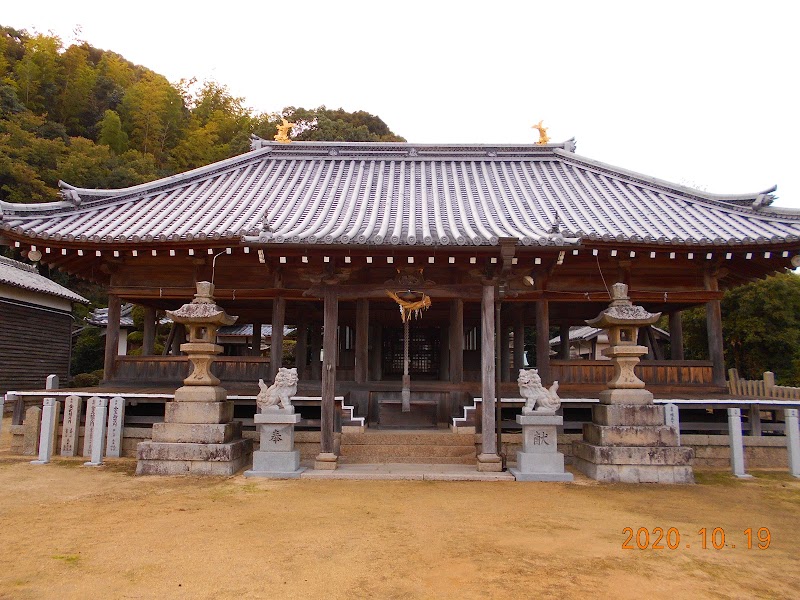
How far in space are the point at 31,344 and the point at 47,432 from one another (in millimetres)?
15596

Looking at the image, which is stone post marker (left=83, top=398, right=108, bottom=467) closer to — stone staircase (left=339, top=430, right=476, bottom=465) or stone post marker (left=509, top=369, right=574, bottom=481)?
stone staircase (left=339, top=430, right=476, bottom=465)

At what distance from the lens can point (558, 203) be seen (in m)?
12.2

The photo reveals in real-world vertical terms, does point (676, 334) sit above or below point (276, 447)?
above

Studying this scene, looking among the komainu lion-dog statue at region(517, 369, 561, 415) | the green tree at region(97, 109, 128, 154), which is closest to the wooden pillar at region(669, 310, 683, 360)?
the komainu lion-dog statue at region(517, 369, 561, 415)

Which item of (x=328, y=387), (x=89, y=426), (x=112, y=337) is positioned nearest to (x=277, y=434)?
(x=328, y=387)

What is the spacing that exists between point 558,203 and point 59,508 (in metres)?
11.0

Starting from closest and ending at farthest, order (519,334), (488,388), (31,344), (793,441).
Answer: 1. (488,388)
2. (793,441)
3. (519,334)
4. (31,344)

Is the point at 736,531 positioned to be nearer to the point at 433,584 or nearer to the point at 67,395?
the point at 433,584

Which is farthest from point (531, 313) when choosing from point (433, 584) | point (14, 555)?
point (14, 555)

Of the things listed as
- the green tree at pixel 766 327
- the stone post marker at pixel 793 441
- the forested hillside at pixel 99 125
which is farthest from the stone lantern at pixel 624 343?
the forested hillside at pixel 99 125

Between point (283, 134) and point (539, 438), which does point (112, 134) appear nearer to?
point (283, 134)

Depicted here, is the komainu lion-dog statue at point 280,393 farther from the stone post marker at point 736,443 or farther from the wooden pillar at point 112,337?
the stone post marker at point 736,443

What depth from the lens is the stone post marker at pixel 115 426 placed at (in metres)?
9.37

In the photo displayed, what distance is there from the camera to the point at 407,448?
933 cm
